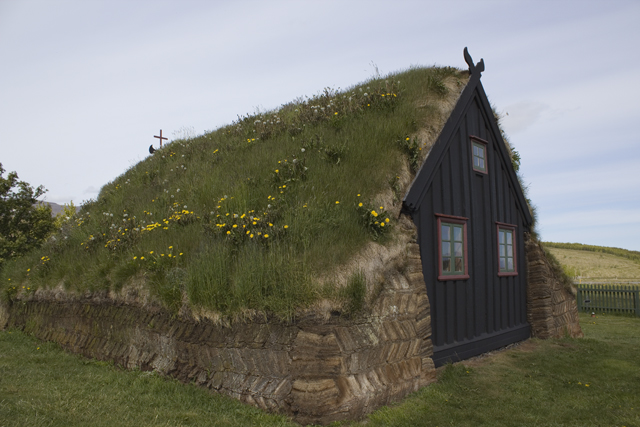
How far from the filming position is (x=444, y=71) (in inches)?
468

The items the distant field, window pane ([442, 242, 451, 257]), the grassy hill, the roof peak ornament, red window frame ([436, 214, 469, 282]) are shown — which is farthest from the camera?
the distant field

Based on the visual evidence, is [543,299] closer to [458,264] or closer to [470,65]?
[458,264]

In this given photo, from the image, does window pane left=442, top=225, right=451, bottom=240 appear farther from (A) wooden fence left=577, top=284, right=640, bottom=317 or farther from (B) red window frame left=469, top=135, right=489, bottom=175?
(A) wooden fence left=577, top=284, right=640, bottom=317

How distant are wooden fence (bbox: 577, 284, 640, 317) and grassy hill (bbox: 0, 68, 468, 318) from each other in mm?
14498

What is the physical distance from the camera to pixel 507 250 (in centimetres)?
1207

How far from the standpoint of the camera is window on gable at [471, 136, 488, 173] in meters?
11.1

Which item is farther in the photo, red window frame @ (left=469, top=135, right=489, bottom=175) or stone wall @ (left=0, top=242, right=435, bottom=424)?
red window frame @ (left=469, top=135, right=489, bottom=175)

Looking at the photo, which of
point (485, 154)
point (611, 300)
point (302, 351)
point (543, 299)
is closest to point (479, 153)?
point (485, 154)

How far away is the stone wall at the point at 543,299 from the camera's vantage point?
12.5m

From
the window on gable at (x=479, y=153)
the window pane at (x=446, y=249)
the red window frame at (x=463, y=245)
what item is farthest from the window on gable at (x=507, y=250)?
the window pane at (x=446, y=249)

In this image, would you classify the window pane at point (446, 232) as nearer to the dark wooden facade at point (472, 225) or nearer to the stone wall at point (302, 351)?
the dark wooden facade at point (472, 225)

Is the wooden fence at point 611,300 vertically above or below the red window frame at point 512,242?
below

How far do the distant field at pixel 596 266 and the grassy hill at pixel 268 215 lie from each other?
119 ft

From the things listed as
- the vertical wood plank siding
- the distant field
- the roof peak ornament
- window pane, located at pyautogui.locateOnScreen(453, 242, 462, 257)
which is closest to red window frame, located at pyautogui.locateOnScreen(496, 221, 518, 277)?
the vertical wood plank siding
